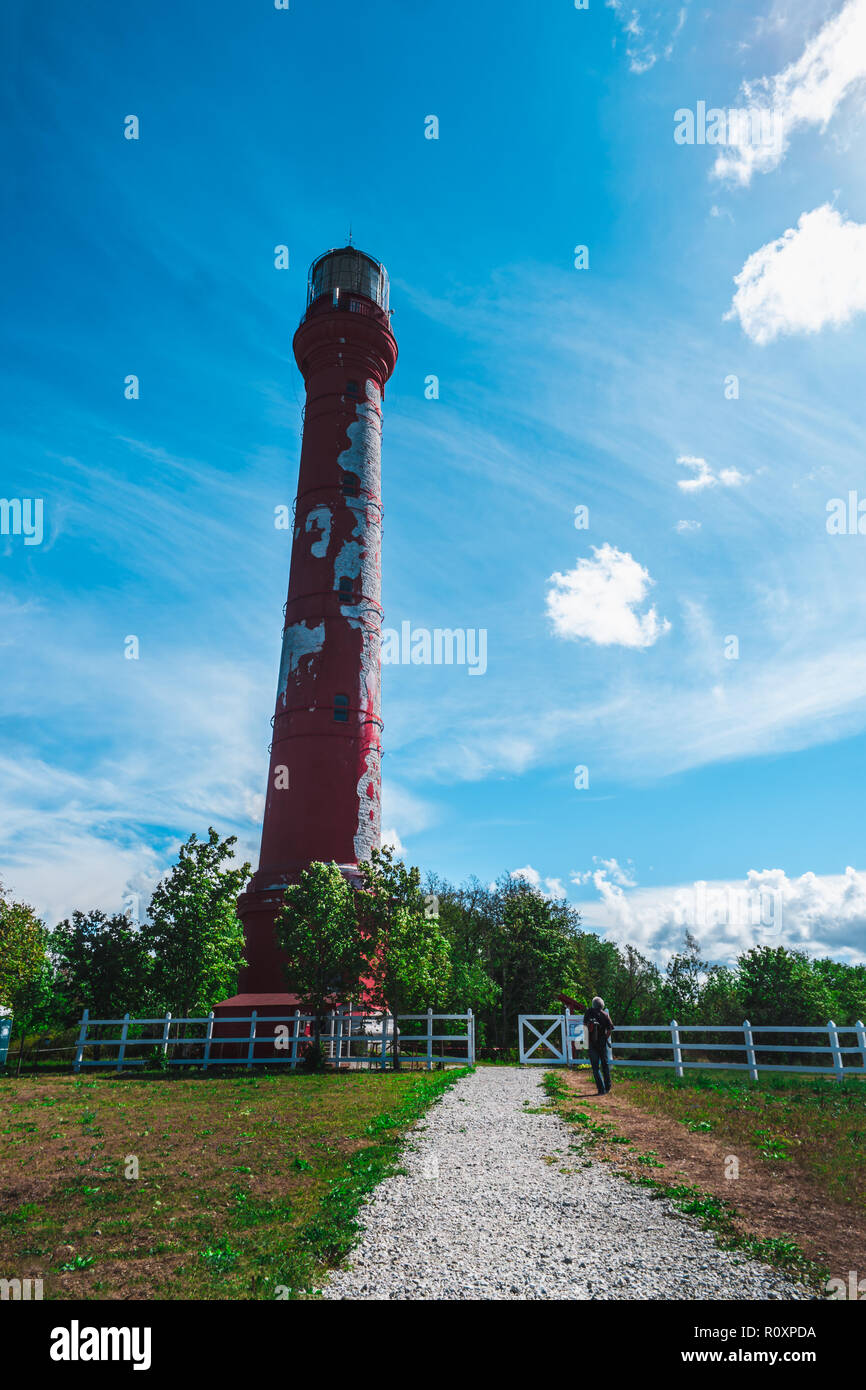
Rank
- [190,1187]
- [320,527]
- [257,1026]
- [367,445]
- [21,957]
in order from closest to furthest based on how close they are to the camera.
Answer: [190,1187], [257,1026], [320,527], [367,445], [21,957]

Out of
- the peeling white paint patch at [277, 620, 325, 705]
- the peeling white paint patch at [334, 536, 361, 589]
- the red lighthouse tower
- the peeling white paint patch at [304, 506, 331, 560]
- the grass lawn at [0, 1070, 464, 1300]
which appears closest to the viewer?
the grass lawn at [0, 1070, 464, 1300]

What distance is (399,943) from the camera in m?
23.4

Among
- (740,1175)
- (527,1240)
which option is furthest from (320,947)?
(527,1240)

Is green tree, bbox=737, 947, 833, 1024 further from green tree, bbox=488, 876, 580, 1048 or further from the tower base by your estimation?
the tower base

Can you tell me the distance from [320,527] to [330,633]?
5152 millimetres

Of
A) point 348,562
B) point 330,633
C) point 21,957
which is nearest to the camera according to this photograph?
point 330,633

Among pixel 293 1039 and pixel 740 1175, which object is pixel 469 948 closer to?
pixel 293 1039

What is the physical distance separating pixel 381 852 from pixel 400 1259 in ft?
68.0

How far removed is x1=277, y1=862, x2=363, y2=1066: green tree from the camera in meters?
23.2

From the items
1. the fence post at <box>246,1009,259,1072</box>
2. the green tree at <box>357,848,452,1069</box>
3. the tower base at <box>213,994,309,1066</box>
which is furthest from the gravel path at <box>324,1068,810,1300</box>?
the tower base at <box>213,994,309,1066</box>

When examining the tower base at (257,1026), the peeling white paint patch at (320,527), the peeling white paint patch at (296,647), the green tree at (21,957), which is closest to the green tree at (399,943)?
the tower base at (257,1026)

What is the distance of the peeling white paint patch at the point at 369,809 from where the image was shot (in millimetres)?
29281

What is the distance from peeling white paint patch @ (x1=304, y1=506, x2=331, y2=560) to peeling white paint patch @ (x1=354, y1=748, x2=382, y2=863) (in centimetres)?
912

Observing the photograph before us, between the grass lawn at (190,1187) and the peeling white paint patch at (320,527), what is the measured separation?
2249 cm
